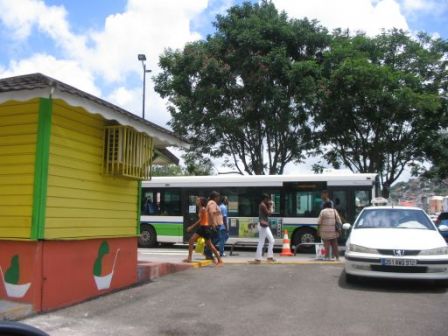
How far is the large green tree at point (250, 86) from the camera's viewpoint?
22.3 m

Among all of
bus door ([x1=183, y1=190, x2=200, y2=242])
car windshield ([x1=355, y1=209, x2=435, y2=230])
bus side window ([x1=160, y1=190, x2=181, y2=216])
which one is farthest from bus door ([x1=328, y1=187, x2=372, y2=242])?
car windshield ([x1=355, y1=209, x2=435, y2=230])

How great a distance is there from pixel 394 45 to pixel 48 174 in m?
21.0

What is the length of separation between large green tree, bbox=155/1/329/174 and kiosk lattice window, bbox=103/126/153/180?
13.7 m

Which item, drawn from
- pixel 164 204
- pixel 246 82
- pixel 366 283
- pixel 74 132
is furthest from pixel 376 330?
pixel 246 82

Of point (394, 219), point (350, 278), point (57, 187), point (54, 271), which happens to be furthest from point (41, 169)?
point (394, 219)

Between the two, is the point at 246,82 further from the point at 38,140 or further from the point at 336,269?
the point at 38,140

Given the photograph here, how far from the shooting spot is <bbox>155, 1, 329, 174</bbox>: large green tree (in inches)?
880

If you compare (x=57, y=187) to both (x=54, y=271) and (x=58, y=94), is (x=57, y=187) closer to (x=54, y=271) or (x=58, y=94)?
(x=54, y=271)

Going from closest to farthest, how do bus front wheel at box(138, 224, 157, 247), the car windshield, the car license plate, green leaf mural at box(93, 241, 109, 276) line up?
green leaf mural at box(93, 241, 109, 276) < the car license plate < the car windshield < bus front wheel at box(138, 224, 157, 247)

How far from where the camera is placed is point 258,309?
771 centimetres

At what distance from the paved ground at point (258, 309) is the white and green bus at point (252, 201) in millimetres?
7680

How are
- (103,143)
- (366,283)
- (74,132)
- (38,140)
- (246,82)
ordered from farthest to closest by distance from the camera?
(246,82) < (366,283) < (103,143) < (74,132) < (38,140)

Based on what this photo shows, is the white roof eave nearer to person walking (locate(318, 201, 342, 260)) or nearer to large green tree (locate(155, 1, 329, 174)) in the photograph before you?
person walking (locate(318, 201, 342, 260))

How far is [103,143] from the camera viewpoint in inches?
339
